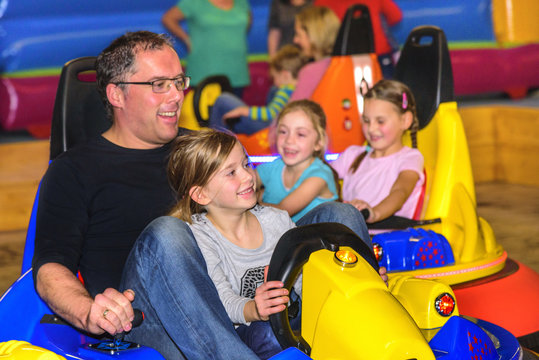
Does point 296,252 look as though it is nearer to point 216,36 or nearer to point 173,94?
point 173,94

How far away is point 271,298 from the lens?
3.78 feet

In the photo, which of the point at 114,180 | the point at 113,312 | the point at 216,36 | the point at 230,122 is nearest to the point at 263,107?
the point at 230,122

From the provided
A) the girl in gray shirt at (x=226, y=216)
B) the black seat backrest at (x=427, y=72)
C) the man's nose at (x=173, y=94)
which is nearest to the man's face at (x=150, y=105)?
the man's nose at (x=173, y=94)

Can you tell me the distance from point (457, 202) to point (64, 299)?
103 cm

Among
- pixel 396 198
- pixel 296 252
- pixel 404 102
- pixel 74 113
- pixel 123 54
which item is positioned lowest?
pixel 396 198

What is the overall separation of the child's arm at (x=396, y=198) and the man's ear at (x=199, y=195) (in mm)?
514

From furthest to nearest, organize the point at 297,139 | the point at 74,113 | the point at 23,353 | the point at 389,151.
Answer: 1. the point at 389,151
2. the point at 297,139
3. the point at 74,113
4. the point at 23,353

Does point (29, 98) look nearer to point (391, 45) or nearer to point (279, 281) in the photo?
point (391, 45)

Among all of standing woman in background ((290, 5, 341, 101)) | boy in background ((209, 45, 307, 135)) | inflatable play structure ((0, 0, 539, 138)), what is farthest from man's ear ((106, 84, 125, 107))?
inflatable play structure ((0, 0, 539, 138))

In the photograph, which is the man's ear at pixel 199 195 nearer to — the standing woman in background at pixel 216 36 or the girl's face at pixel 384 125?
the girl's face at pixel 384 125

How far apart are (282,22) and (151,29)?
2.94ft

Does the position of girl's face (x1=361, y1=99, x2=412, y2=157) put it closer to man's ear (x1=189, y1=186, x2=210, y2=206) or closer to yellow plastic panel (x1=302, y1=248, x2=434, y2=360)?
man's ear (x1=189, y1=186, x2=210, y2=206)

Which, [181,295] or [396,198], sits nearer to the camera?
[181,295]

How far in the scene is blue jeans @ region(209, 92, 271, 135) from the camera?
291cm
